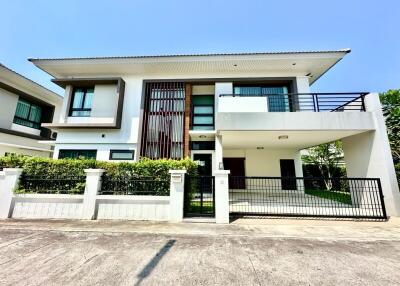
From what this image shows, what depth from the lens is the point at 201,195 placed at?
19.1 feet

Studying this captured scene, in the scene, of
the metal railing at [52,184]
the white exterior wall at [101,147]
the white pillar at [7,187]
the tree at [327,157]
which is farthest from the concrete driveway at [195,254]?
the tree at [327,157]

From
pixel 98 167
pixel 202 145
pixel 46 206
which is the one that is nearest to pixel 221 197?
pixel 98 167

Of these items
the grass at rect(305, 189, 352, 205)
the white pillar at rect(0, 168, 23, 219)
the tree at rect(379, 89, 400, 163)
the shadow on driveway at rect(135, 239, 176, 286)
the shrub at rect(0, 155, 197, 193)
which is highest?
the tree at rect(379, 89, 400, 163)

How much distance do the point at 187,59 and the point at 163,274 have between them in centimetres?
1046

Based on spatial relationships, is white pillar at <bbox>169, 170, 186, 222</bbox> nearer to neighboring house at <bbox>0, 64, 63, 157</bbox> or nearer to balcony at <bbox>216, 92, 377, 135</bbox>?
balcony at <bbox>216, 92, 377, 135</bbox>

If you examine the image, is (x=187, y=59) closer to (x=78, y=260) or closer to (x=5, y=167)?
(x=5, y=167)

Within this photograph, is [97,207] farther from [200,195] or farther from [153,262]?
[153,262]

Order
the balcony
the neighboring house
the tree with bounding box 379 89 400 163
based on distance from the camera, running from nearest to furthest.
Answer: the balcony, the tree with bounding box 379 89 400 163, the neighboring house

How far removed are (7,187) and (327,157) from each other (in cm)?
2002

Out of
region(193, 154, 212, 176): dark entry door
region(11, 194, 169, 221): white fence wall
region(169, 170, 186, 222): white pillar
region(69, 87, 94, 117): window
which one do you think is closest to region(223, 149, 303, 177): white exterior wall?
region(193, 154, 212, 176): dark entry door

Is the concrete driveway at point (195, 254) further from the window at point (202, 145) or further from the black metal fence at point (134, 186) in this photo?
the window at point (202, 145)

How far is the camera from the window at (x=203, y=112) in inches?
455

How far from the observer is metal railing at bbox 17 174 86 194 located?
6031 millimetres

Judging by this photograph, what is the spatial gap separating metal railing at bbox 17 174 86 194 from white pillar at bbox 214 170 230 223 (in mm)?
4470
